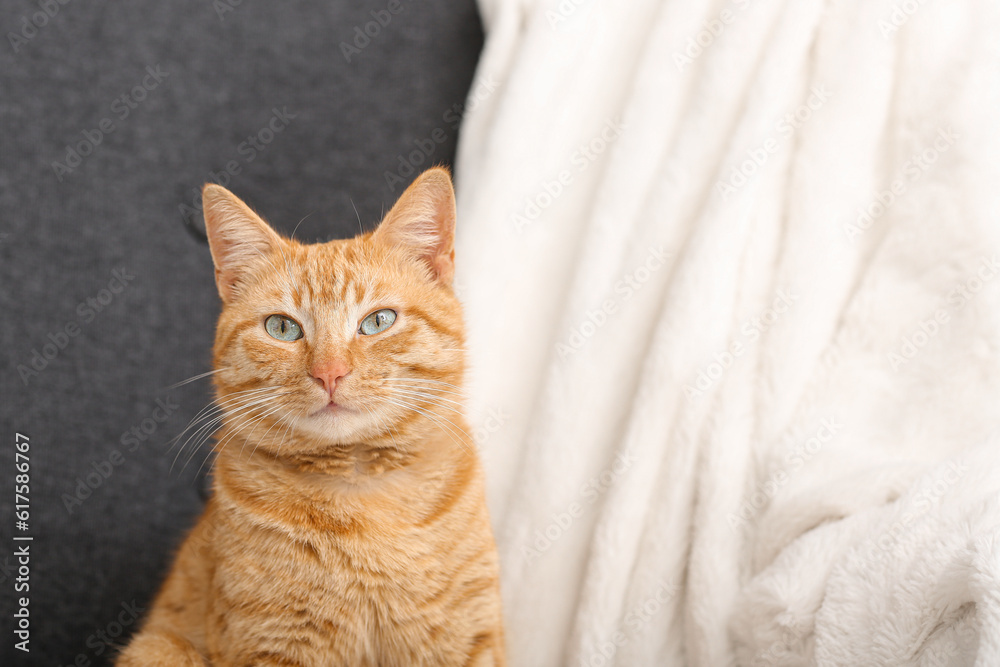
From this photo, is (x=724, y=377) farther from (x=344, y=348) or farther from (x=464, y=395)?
(x=344, y=348)

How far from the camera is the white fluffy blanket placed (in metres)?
1.13

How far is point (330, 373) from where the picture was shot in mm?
1005

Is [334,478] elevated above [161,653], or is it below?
above

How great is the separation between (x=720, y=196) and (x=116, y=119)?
122 centimetres

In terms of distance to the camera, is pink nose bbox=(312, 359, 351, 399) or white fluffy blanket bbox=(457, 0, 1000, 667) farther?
white fluffy blanket bbox=(457, 0, 1000, 667)

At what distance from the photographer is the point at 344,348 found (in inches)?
41.8

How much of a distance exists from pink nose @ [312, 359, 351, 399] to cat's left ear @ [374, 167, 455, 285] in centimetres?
30

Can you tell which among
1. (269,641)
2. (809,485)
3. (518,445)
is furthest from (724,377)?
(269,641)

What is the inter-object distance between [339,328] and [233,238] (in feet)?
0.92

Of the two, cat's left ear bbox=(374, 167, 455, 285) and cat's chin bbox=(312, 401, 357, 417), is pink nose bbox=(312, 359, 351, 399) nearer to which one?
cat's chin bbox=(312, 401, 357, 417)

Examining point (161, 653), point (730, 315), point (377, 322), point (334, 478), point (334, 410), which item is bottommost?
point (161, 653)

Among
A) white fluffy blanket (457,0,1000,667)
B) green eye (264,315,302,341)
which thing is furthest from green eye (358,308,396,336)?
white fluffy blanket (457,0,1000,667)

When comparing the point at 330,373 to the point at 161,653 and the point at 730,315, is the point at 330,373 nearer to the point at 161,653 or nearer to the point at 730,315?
the point at 161,653

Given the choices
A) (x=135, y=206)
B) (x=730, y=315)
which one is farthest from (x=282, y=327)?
(x=730, y=315)
